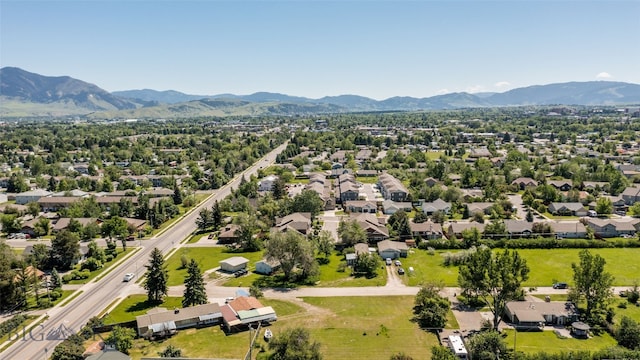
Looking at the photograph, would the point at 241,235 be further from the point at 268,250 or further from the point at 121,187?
the point at 121,187

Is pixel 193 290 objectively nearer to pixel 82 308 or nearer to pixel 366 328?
pixel 82 308

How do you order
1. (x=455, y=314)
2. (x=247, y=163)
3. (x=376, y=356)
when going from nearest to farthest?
(x=376, y=356) → (x=455, y=314) → (x=247, y=163)

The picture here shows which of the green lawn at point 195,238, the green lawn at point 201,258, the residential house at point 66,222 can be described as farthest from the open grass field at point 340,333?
the residential house at point 66,222

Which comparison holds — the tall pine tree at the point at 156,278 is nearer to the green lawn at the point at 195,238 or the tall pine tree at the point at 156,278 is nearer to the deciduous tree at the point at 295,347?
the deciduous tree at the point at 295,347

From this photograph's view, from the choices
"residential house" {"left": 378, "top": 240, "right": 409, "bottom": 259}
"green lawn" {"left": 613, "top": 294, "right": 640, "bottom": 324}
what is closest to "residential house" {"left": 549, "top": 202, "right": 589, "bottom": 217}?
"green lawn" {"left": 613, "top": 294, "right": 640, "bottom": 324}

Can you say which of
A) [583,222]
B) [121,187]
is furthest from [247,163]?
[583,222]

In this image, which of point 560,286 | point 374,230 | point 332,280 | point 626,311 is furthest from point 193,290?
point 626,311
